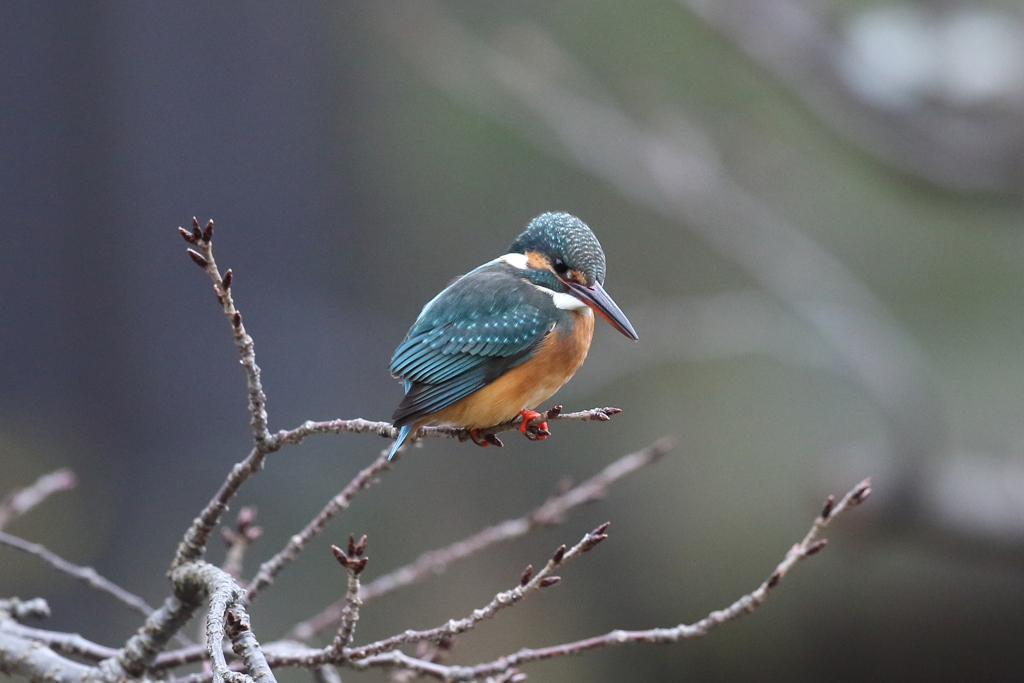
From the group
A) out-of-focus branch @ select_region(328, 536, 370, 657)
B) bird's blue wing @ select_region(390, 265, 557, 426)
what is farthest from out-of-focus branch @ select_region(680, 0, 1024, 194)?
out-of-focus branch @ select_region(328, 536, 370, 657)

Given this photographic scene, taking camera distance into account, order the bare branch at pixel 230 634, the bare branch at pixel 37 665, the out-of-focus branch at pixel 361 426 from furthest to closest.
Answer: the bare branch at pixel 37 665
the out-of-focus branch at pixel 361 426
the bare branch at pixel 230 634

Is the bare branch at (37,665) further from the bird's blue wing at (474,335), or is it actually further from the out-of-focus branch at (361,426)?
the bird's blue wing at (474,335)

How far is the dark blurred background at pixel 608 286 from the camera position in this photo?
3.72 metres

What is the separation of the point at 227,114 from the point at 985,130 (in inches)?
142

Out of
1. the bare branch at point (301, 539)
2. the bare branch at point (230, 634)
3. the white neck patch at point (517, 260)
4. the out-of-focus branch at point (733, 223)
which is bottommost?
the bare branch at point (230, 634)

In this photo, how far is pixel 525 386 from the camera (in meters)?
1.61

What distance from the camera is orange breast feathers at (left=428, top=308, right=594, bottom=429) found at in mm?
1573

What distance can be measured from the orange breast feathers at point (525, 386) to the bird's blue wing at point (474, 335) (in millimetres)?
15

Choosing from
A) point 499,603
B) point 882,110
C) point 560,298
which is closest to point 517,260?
point 560,298

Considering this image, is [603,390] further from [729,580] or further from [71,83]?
[71,83]

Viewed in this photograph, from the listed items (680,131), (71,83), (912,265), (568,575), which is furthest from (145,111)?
(912,265)

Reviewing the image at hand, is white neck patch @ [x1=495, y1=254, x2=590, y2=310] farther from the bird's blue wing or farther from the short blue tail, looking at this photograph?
the short blue tail

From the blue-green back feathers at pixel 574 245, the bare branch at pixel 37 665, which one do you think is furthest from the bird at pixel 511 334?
the bare branch at pixel 37 665

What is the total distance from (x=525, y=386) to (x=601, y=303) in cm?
20
